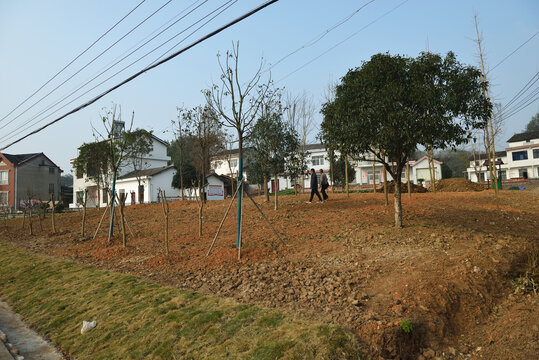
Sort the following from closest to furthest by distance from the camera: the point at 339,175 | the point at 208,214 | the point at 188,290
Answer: the point at 188,290 < the point at 208,214 < the point at 339,175

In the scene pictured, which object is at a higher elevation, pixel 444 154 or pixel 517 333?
pixel 444 154

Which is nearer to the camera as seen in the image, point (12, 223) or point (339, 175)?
point (12, 223)

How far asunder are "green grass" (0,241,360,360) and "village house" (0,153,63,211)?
139 feet

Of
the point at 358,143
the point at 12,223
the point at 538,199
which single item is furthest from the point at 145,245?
the point at 538,199

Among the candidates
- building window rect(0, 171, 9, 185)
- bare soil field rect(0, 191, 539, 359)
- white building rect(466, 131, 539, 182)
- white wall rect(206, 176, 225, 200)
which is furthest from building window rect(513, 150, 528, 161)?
building window rect(0, 171, 9, 185)

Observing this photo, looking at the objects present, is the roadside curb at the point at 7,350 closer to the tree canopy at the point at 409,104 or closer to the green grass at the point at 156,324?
the green grass at the point at 156,324

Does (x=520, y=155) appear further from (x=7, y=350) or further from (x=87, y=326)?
(x=7, y=350)

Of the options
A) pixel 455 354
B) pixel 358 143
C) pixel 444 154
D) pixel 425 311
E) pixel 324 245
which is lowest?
pixel 455 354

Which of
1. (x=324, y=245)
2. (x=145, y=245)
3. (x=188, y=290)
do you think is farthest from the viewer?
Answer: (x=145, y=245)

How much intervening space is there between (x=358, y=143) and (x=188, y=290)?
5662 millimetres

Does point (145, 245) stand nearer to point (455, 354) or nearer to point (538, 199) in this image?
point (455, 354)

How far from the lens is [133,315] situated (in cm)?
662

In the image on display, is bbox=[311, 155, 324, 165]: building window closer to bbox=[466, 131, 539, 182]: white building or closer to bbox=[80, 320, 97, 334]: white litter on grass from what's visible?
bbox=[466, 131, 539, 182]: white building

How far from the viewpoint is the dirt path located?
20.5 ft
